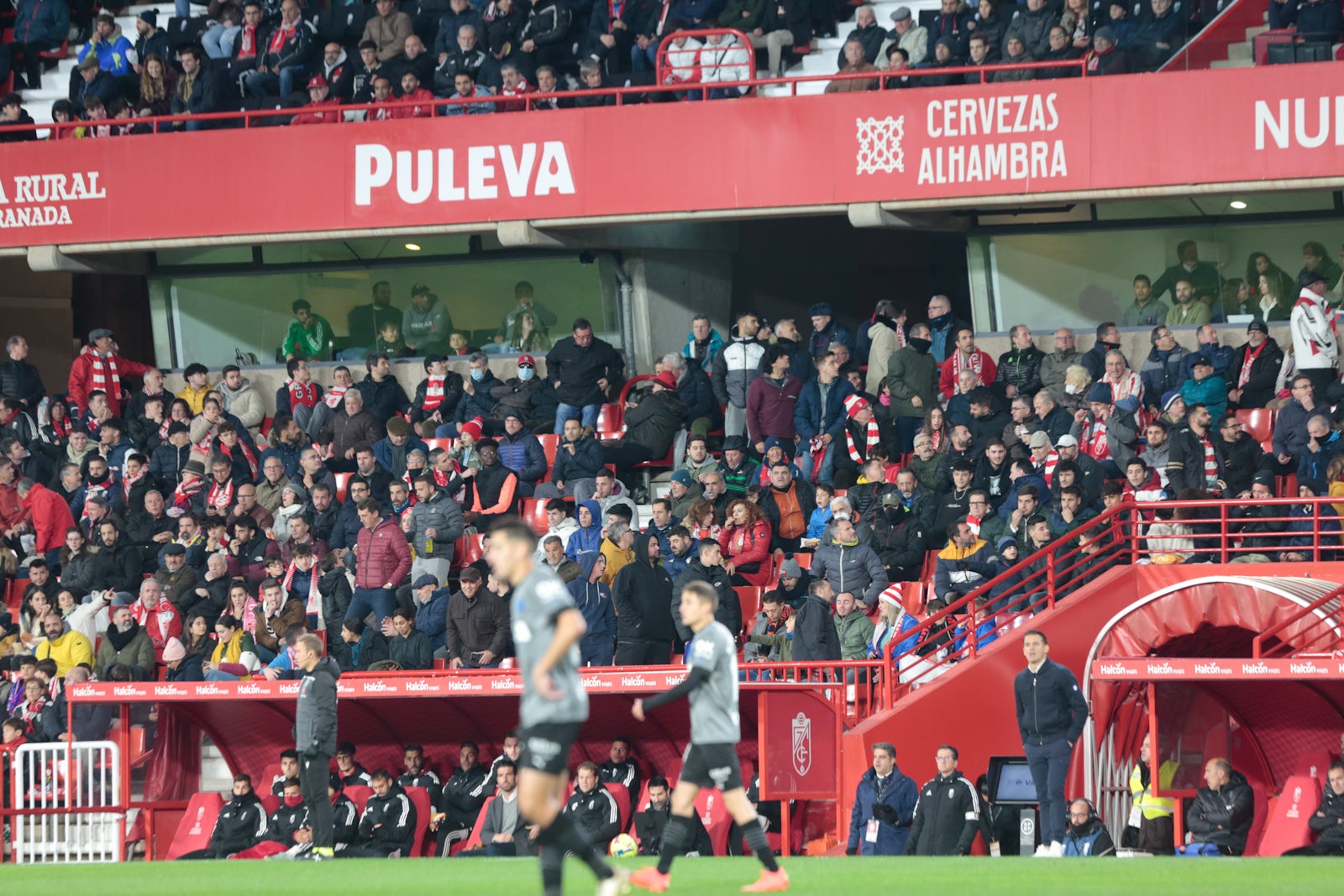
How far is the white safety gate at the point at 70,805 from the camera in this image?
16734mm

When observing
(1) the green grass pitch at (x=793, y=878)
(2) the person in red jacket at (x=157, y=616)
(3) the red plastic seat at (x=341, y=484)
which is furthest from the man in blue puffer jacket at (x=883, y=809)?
(3) the red plastic seat at (x=341, y=484)

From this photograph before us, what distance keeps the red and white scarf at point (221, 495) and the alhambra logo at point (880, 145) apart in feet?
24.5

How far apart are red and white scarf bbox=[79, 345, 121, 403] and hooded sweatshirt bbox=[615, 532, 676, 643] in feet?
28.7

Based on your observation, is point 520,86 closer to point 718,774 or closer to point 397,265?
point 397,265

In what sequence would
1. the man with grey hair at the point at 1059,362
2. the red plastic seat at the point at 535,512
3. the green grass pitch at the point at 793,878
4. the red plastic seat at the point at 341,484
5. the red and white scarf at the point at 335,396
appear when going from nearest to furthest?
the green grass pitch at the point at 793,878
the man with grey hair at the point at 1059,362
the red plastic seat at the point at 535,512
the red plastic seat at the point at 341,484
the red and white scarf at the point at 335,396

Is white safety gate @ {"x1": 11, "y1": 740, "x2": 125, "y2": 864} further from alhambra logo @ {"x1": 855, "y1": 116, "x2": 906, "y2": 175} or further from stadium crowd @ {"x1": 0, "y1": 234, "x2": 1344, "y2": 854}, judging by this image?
alhambra logo @ {"x1": 855, "y1": 116, "x2": 906, "y2": 175}

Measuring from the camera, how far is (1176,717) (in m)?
16.6

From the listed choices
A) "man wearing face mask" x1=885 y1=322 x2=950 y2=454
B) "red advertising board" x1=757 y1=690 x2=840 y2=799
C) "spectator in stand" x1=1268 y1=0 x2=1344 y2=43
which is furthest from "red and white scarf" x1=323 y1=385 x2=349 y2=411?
"spectator in stand" x1=1268 y1=0 x2=1344 y2=43

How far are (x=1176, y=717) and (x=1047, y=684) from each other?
9.86ft

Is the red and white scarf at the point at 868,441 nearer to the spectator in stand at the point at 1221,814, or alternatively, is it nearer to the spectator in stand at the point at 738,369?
the spectator in stand at the point at 738,369

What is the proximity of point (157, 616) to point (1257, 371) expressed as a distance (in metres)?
10.8

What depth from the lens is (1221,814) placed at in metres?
Result: 15.1

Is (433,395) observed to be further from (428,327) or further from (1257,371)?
(1257,371)

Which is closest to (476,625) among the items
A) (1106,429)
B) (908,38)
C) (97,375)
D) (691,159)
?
(1106,429)
